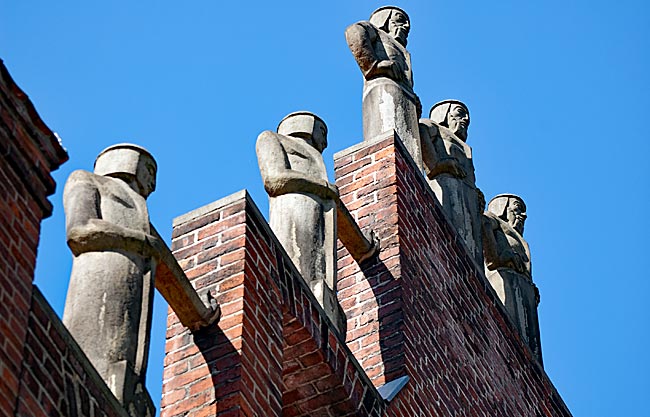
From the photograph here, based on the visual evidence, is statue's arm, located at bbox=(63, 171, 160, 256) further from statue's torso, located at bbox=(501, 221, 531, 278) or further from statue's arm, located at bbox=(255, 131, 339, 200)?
statue's torso, located at bbox=(501, 221, 531, 278)

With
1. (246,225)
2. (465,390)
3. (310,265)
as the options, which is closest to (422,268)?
(465,390)

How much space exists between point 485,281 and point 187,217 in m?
4.29

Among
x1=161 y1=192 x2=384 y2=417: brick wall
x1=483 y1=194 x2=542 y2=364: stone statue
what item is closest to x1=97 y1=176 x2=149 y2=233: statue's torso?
x1=161 y1=192 x2=384 y2=417: brick wall

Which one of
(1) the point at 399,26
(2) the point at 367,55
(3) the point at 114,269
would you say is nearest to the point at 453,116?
(1) the point at 399,26

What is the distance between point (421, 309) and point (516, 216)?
377 centimetres

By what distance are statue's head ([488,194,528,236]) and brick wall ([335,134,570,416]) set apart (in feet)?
5.72

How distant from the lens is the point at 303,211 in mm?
11711

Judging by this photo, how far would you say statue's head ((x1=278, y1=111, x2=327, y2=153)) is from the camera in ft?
40.0

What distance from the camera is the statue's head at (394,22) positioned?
15633mm

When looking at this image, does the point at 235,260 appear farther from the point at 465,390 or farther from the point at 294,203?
the point at 465,390

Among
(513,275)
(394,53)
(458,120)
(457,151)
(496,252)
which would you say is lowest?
(513,275)

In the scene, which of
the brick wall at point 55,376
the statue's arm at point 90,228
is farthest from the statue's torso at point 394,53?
the brick wall at point 55,376

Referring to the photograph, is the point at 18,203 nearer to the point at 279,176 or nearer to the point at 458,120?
the point at 279,176

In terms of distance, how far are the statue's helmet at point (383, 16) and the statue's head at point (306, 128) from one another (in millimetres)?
3492
